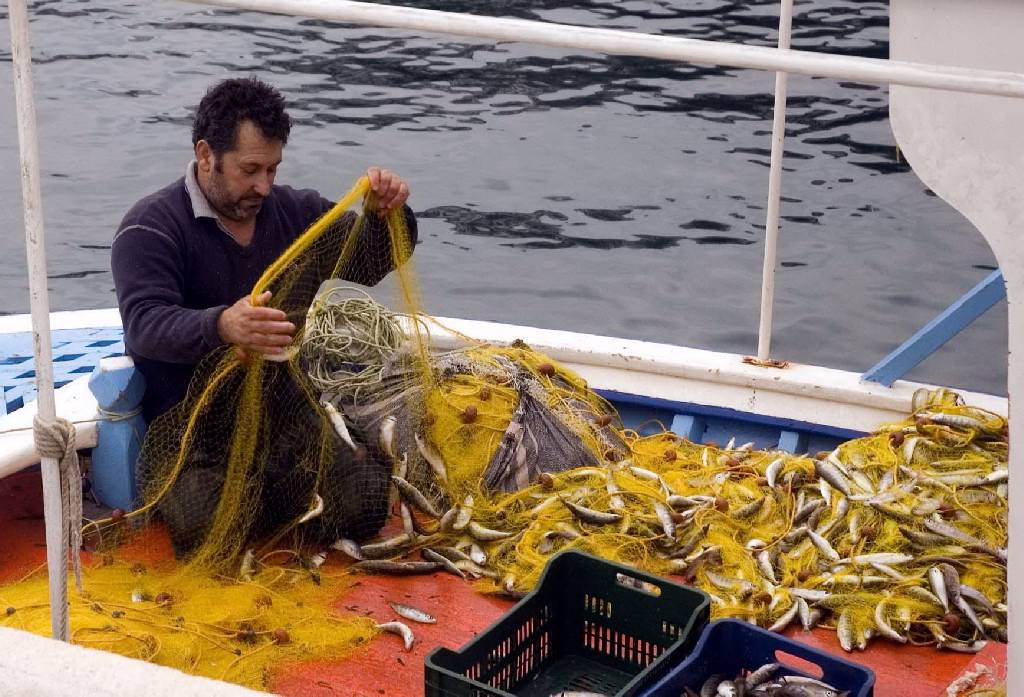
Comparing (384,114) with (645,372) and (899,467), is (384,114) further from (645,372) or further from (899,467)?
(899,467)

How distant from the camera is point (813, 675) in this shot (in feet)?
13.1

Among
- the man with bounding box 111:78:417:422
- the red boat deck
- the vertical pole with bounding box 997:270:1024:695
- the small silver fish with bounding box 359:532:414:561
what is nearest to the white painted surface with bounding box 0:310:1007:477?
the red boat deck

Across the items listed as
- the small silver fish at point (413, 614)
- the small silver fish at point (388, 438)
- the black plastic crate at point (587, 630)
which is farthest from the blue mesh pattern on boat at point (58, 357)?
the black plastic crate at point (587, 630)

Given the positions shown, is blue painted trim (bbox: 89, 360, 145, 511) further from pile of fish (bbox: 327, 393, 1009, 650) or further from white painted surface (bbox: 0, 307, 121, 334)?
white painted surface (bbox: 0, 307, 121, 334)

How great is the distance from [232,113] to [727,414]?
2504mm

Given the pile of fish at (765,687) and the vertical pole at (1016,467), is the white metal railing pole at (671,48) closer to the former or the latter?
the vertical pole at (1016,467)

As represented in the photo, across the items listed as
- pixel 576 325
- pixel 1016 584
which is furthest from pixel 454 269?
pixel 1016 584

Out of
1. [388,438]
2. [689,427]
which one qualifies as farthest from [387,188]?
[689,427]

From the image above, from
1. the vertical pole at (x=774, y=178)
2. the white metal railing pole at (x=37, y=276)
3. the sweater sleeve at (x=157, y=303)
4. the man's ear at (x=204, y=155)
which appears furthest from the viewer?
the vertical pole at (x=774, y=178)

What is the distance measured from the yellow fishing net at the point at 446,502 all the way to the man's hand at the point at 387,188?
8 cm

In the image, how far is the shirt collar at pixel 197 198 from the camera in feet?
15.8

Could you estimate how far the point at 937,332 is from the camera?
18.8 feet

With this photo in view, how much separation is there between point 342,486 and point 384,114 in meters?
13.0

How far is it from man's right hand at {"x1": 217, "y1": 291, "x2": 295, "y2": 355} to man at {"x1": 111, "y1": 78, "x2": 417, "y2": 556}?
6.4 inches
